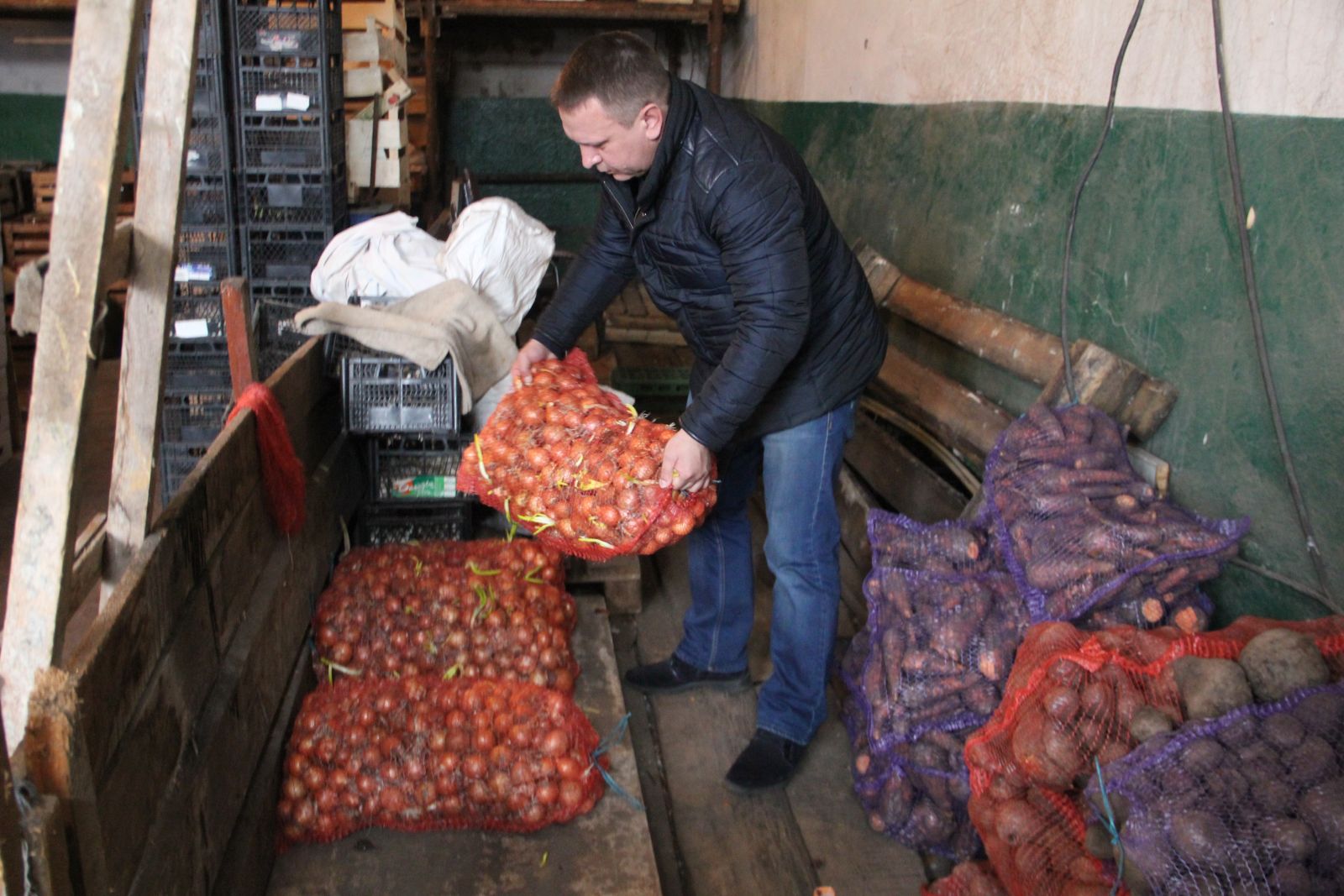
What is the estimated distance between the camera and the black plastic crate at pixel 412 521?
3586 millimetres

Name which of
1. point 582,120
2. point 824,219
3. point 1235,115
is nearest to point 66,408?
point 582,120

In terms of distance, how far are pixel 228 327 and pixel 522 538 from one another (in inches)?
51.6

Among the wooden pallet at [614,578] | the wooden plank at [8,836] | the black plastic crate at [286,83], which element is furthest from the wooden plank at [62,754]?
the black plastic crate at [286,83]

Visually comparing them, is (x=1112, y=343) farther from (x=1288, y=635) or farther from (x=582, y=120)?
(x=582, y=120)

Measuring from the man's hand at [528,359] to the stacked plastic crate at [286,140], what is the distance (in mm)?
1615

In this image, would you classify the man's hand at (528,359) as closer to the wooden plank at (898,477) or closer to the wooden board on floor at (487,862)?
the wooden board on floor at (487,862)

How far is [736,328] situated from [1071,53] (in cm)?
169

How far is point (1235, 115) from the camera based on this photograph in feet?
8.35

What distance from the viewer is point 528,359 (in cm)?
290

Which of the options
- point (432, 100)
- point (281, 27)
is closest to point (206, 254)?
point (281, 27)

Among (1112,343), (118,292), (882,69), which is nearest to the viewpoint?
(1112,343)

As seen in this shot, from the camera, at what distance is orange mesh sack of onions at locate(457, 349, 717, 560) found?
239 cm

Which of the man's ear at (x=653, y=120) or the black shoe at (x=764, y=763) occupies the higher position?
the man's ear at (x=653, y=120)

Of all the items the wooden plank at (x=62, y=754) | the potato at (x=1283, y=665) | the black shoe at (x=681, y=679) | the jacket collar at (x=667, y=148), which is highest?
the jacket collar at (x=667, y=148)
